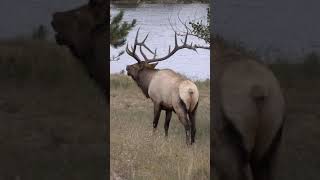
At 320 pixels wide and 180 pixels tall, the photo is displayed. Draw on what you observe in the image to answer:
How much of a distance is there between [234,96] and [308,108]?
0.48 metres

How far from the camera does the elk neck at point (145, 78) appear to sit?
146 inches

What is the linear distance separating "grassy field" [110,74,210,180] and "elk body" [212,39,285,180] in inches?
15.0

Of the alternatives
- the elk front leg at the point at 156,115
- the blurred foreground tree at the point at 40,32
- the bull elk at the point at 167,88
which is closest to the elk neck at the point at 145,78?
the bull elk at the point at 167,88

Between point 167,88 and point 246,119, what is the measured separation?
0.96m

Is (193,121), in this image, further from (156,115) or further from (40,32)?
(40,32)

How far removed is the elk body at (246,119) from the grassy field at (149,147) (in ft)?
1.25

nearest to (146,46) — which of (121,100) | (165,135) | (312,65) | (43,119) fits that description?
(121,100)

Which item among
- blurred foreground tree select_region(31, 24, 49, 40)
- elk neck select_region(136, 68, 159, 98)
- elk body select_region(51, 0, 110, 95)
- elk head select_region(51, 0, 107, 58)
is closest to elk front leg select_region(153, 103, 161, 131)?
elk neck select_region(136, 68, 159, 98)

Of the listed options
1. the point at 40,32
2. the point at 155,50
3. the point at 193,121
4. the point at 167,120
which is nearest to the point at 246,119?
the point at 193,121

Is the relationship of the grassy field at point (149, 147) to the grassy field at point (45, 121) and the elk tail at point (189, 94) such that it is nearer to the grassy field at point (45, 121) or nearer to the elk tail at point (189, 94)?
the elk tail at point (189, 94)

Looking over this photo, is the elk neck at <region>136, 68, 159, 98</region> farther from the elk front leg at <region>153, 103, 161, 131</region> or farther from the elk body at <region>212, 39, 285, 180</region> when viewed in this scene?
the elk body at <region>212, 39, 285, 180</region>

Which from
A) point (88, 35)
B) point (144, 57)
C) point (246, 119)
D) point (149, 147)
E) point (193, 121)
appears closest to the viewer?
point (246, 119)

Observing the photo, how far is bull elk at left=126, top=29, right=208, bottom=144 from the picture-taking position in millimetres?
3414

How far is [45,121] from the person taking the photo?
3.18m
